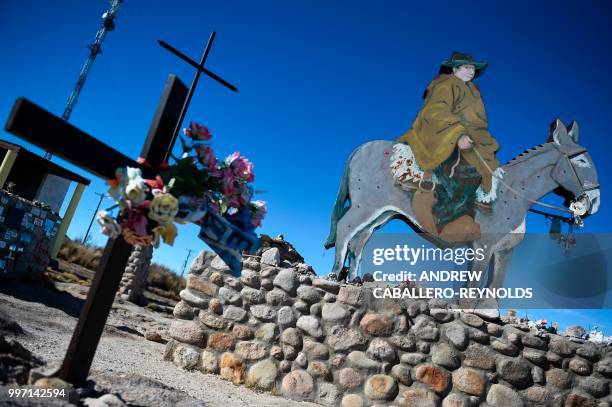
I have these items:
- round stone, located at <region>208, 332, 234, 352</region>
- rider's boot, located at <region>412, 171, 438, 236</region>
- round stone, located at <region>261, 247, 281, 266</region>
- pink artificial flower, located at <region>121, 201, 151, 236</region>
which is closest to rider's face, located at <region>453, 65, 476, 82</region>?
rider's boot, located at <region>412, 171, 438, 236</region>

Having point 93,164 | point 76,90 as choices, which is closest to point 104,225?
point 93,164

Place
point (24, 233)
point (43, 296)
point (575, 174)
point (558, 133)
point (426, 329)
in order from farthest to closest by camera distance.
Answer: point (24, 233) → point (43, 296) → point (558, 133) → point (575, 174) → point (426, 329)

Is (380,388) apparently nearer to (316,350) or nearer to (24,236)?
(316,350)

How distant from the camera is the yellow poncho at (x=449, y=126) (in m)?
6.13

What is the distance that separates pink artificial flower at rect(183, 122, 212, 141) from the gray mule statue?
12.2 ft

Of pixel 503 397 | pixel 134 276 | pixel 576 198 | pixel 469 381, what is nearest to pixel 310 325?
pixel 469 381

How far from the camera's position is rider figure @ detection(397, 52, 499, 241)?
5883 mm

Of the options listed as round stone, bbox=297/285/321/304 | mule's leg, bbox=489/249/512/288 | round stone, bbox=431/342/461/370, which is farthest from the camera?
mule's leg, bbox=489/249/512/288

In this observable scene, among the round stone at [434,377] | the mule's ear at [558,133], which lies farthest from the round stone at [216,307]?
the mule's ear at [558,133]

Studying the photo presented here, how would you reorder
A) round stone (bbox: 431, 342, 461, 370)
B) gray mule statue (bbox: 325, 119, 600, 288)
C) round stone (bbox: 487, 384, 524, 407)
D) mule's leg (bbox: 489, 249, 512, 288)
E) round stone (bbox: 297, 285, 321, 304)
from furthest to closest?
gray mule statue (bbox: 325, 119, 600, 288), mule's leg (bbox: 489, 249, 512, 288), round stone (bbox: 297, 285, 321, 304), round stone (bbox: 431, 342, 461, 370), round stone (bbox: 487, 384, 524, 407)

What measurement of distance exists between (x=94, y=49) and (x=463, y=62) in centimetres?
2729

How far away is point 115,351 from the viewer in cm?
443

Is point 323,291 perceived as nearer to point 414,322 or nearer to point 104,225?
point 414,322

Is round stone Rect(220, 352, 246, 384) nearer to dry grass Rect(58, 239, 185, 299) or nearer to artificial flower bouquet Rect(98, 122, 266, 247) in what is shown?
artificial flower bouquet Rect(98, 122, 266, 247)
